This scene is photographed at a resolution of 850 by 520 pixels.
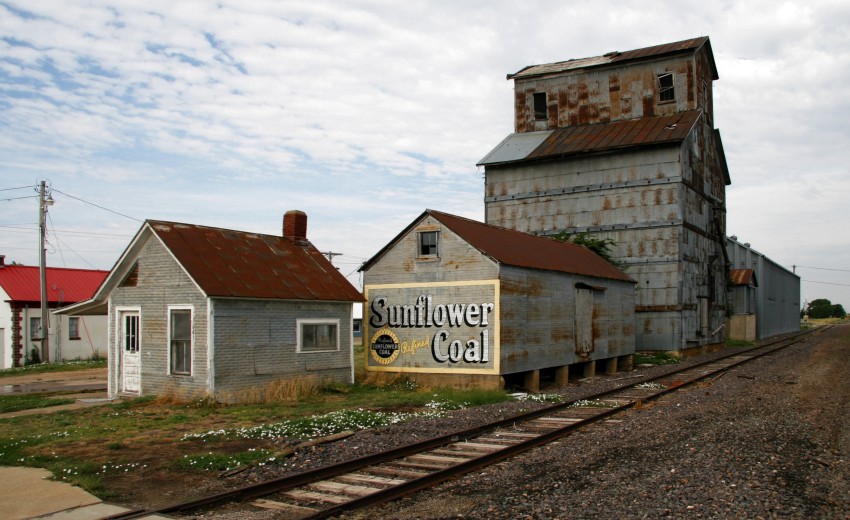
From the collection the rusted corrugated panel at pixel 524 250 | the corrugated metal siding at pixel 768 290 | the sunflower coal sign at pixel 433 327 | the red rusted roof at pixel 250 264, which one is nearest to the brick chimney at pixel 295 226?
the red rusted roof at pixel 250 264

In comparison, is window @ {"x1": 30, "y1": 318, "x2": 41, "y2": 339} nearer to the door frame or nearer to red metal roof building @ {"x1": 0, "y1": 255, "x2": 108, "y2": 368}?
red metal roof building @ {"x1": 0, "y1": 255, "x2": 108, "y2": 368}

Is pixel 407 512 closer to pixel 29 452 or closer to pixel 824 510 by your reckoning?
pixel 824 510

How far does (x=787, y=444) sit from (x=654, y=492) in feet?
13.3

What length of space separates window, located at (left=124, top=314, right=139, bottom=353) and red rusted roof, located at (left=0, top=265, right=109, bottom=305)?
2284cm

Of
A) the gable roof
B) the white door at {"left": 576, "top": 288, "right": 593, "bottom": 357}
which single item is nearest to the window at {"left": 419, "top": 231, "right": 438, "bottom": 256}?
the gable roof

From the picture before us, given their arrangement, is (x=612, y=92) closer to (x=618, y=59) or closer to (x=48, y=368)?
(x=618, y=59)

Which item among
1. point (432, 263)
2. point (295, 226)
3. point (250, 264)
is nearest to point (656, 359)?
point (432, 263)

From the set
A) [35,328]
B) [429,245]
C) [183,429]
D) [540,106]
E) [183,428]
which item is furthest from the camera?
[540,106]

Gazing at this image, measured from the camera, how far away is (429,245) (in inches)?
864

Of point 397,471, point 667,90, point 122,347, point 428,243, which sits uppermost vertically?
point 667,90

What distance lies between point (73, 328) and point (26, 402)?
78.5 ft

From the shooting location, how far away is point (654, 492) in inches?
329

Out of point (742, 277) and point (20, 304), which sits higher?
Answer: point (742, 277)

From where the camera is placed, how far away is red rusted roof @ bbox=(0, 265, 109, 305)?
3919cm
